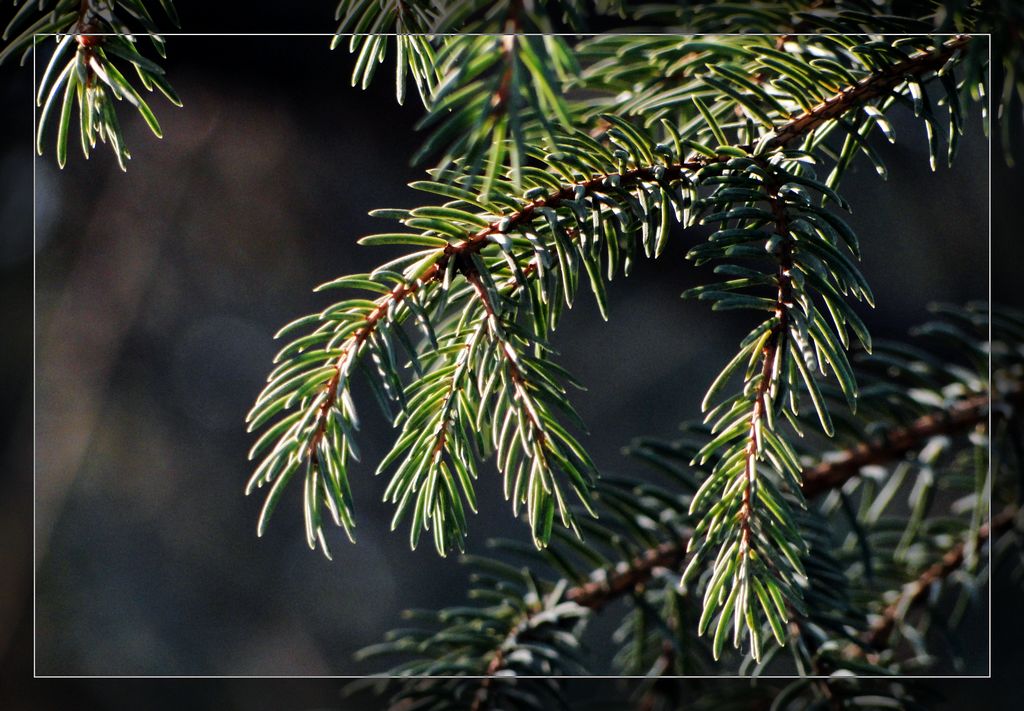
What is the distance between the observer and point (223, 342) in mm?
567

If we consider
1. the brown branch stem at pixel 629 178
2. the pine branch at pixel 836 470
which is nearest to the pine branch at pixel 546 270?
the brown branch stem at pixel 629 178

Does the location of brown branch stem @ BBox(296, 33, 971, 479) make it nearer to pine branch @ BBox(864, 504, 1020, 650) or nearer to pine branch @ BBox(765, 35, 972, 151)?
pine branch @ BBox(765, 35, 972, 151)

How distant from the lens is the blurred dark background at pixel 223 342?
22.2 inches

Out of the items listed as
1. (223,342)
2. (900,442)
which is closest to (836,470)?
(900,442)

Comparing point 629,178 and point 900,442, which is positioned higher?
point 629,178

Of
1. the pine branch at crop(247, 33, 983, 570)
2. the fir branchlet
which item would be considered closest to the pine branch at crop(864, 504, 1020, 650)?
the pine branch at crop(247, 33, 983, 570)

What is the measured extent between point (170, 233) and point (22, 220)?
0.11 meters

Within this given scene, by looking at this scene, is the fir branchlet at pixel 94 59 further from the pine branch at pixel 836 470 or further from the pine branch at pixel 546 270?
the pine branch at pixel 836 470

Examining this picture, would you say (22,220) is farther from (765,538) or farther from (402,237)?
(765,538)

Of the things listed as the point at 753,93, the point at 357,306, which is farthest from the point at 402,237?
the point at 753,93

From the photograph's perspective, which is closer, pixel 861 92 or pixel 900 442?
pixel 861 92

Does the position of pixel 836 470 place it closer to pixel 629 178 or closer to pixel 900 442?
pixel 900 442

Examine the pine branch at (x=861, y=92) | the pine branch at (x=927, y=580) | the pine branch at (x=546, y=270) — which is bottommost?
the pine branch at (x=927, y=580)

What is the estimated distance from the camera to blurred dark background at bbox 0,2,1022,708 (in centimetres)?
56
